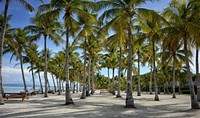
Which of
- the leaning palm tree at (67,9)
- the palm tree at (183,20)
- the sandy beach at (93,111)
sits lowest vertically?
the sandy beach at (93,111)

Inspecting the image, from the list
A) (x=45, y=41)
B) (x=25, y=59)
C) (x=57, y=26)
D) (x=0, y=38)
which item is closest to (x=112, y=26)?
(x=0, y=38)

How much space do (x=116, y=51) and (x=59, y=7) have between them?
2235cm

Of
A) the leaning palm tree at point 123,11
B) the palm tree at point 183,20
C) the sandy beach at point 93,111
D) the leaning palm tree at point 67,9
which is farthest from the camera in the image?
the leaning palm tree at point 67,9

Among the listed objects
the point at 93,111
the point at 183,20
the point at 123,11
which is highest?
the point at 123,11

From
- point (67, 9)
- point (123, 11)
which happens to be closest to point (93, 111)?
point (123, 11)

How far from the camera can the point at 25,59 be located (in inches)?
1844

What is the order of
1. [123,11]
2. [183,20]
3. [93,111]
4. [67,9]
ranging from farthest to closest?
1. [67,9]
2. [123,11]
3. [183,20]
4. [93,111]

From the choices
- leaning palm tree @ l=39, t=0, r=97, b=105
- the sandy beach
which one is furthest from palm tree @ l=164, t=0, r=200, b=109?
leaning palm tree @ l=39, t=0, r=97, b=105

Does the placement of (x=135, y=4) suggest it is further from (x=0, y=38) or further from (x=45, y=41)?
(x=45, y=41)

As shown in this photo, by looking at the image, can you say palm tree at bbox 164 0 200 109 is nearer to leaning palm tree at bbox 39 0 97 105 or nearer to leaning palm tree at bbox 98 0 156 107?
leaning palm tree at bbox 98 0 156 107

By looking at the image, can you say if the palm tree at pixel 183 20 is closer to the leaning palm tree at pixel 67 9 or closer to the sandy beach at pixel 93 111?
the sandy beach at pixel 93 111

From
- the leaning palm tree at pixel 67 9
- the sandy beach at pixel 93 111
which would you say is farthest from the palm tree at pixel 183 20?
the leaning palm tree at pixel 67 9

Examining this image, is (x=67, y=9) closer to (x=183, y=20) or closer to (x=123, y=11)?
(x=123, y=11)

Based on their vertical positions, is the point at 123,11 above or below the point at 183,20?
above
